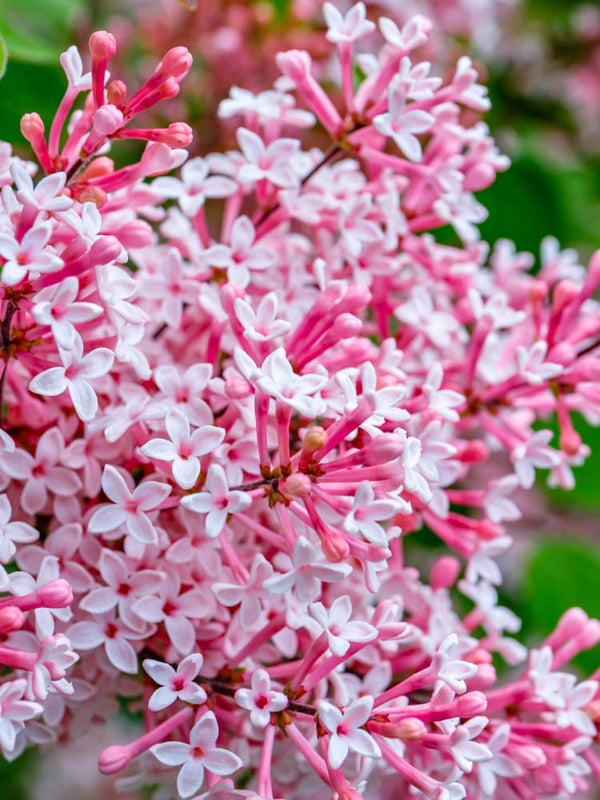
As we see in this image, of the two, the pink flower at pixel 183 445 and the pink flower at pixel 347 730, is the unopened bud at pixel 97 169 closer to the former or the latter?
A: the pink flower at pixel 183 445

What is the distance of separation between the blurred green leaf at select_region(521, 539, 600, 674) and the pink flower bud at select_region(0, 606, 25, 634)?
0.60 metres

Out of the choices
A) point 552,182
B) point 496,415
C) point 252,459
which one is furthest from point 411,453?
point 552,182

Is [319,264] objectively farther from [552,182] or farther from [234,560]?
[552,182]

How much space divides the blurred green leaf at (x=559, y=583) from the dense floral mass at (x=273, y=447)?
0.98ft

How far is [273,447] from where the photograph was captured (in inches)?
22.8

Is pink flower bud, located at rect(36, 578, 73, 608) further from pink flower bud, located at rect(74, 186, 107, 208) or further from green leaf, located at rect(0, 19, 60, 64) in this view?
green leaf, located at rect(0, 19, 60, 64)

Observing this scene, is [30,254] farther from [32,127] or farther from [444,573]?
[444,573]

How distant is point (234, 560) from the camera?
529 mm

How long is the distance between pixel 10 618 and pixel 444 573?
29 cm

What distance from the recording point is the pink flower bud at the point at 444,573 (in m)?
0.65

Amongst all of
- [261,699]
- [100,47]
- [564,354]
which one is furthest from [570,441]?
[100,47]

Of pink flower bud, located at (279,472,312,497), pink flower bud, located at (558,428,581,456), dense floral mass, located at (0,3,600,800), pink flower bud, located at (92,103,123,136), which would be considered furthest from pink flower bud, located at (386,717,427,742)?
pink flower bud, located at (92,103,123,136)

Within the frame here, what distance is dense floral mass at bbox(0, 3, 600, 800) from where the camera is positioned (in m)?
0.49

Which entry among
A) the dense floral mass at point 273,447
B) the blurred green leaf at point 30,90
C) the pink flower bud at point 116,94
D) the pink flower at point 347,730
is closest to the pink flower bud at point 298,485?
the dense floral mass at point 273,447
